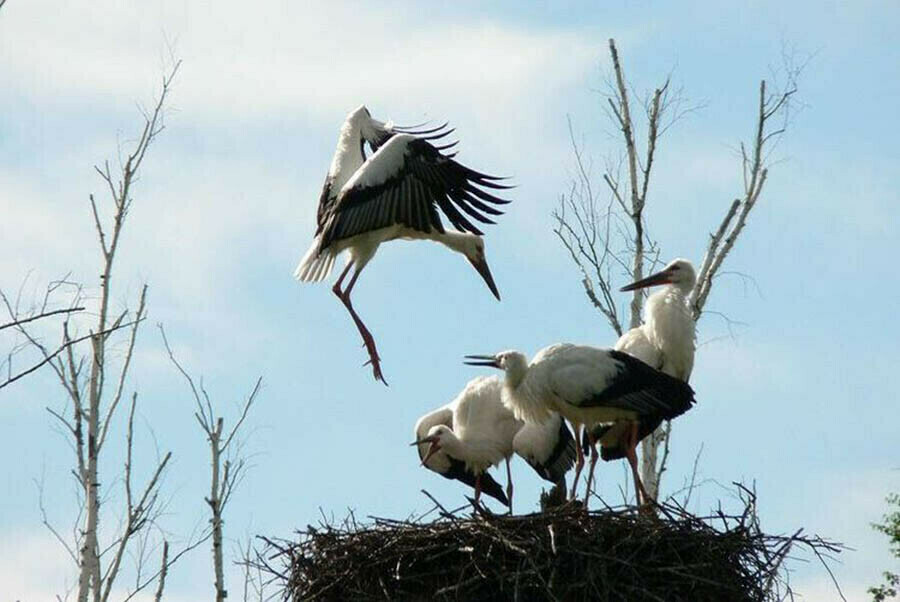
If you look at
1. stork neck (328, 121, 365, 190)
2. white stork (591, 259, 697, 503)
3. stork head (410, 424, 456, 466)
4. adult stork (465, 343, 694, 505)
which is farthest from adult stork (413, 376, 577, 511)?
stork neck (328, 121, 365, 190)

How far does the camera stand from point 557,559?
1134cm

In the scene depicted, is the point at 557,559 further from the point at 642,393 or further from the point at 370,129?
the point at 370,129

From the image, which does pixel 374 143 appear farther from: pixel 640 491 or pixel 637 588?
pixel 637 588

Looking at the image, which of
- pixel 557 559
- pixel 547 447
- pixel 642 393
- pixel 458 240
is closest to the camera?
pixel 557 559

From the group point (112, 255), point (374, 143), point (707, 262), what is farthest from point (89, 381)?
point (707, 262)

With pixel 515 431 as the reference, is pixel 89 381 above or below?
above

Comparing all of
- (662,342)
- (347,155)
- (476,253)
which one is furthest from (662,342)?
(347,155)

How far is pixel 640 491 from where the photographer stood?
13.6 meters

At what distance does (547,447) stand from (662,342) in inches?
56.0

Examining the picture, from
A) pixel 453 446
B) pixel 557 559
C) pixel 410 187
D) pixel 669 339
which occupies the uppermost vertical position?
pixel 410 187

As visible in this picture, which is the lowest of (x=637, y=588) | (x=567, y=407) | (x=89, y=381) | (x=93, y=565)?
(x=637, y=588)

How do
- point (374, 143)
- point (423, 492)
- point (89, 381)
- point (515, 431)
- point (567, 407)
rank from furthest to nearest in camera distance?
point (89, 381), point (374, 143), point (515, 431), point (567, 407), point (423, 492)

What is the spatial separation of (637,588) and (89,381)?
747 cm

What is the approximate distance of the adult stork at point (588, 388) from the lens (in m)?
13.2
